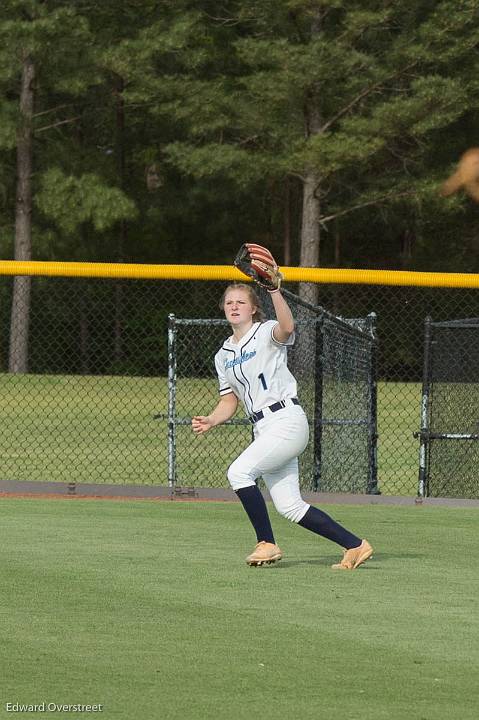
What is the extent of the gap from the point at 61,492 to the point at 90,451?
22.3 feet

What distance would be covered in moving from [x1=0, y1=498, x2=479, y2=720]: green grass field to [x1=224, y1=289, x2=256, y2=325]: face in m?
1.31

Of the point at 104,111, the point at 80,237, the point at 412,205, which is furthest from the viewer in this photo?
the point at 104,111

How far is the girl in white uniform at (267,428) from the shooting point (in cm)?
767

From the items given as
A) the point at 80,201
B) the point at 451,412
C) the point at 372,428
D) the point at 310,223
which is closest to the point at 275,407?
the point at 372,428

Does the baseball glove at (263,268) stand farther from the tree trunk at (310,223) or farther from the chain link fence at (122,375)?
the tree trunk at (310,223)

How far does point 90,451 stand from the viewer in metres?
18.2

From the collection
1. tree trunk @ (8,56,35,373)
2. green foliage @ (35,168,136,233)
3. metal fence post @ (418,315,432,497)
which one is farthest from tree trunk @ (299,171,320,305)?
metal fence post @ (418,315,432,497)

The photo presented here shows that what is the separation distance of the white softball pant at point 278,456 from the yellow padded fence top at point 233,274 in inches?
161

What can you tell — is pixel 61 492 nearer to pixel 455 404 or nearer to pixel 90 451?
pixel 455 404

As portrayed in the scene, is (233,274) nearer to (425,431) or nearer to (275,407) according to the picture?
(425,431)

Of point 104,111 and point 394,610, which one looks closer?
point 394,610

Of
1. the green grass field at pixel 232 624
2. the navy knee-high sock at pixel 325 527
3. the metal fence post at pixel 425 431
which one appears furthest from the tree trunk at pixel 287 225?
the navy knee-high sock at pixel 325 527

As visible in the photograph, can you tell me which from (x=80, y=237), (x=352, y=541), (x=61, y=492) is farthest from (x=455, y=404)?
(x=80, y=237)

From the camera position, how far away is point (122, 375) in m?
28.9
